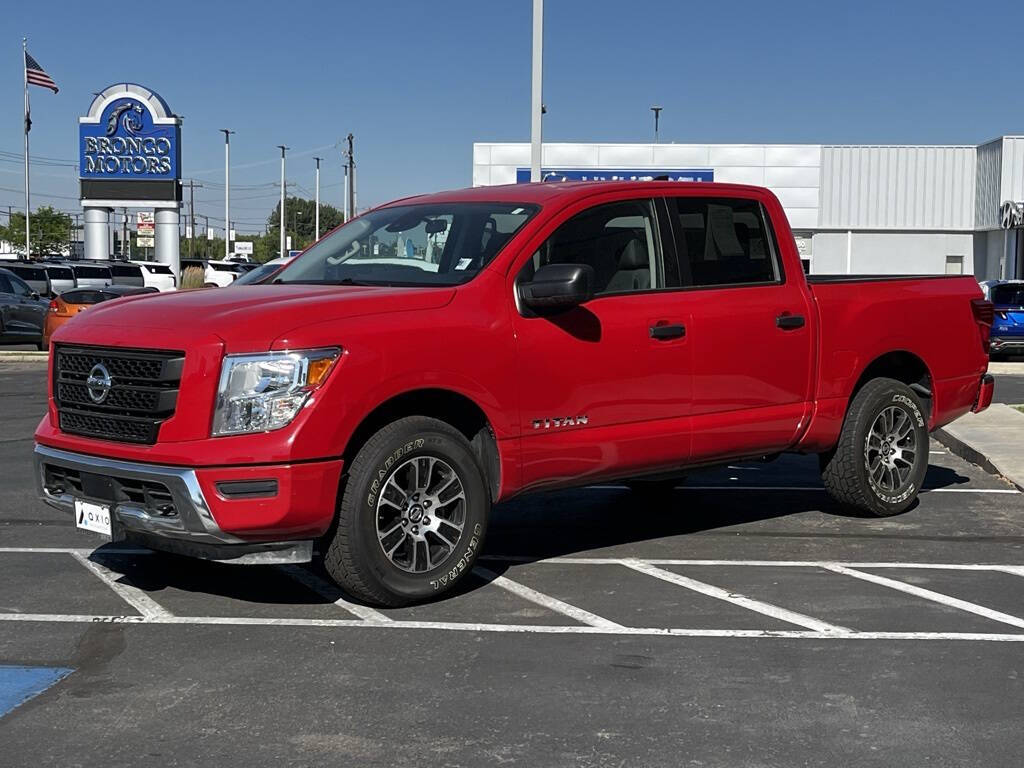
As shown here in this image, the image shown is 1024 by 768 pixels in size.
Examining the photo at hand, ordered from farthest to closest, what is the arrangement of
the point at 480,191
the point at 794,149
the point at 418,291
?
the point at 794,149 < the point at 480,191 < the point at 418,291

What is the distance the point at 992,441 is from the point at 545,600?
7.13 m

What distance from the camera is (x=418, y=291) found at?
6.52m

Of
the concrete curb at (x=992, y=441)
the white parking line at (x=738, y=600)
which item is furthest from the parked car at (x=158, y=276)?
the white parking line at (x=738, y=600)

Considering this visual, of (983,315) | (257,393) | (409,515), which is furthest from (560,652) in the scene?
(983,315)

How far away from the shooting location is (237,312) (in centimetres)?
612

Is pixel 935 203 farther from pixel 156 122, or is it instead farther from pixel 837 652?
pixel 837 652

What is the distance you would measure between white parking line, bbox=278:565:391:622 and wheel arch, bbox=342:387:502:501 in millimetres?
708

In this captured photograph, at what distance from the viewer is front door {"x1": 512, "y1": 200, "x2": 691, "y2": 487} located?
681 cm

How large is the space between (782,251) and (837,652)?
10.4ft

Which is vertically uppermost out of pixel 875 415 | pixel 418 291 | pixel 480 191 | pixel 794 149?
pixel 794 149

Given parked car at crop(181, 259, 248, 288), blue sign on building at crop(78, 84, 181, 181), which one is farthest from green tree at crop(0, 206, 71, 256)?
parked car at crop(181, 259, 248, 288)

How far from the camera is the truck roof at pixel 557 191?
7281 millimetres

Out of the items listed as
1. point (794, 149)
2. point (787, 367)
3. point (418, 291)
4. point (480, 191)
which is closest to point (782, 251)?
point (787, 367)

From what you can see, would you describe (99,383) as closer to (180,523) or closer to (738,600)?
(180,523)
